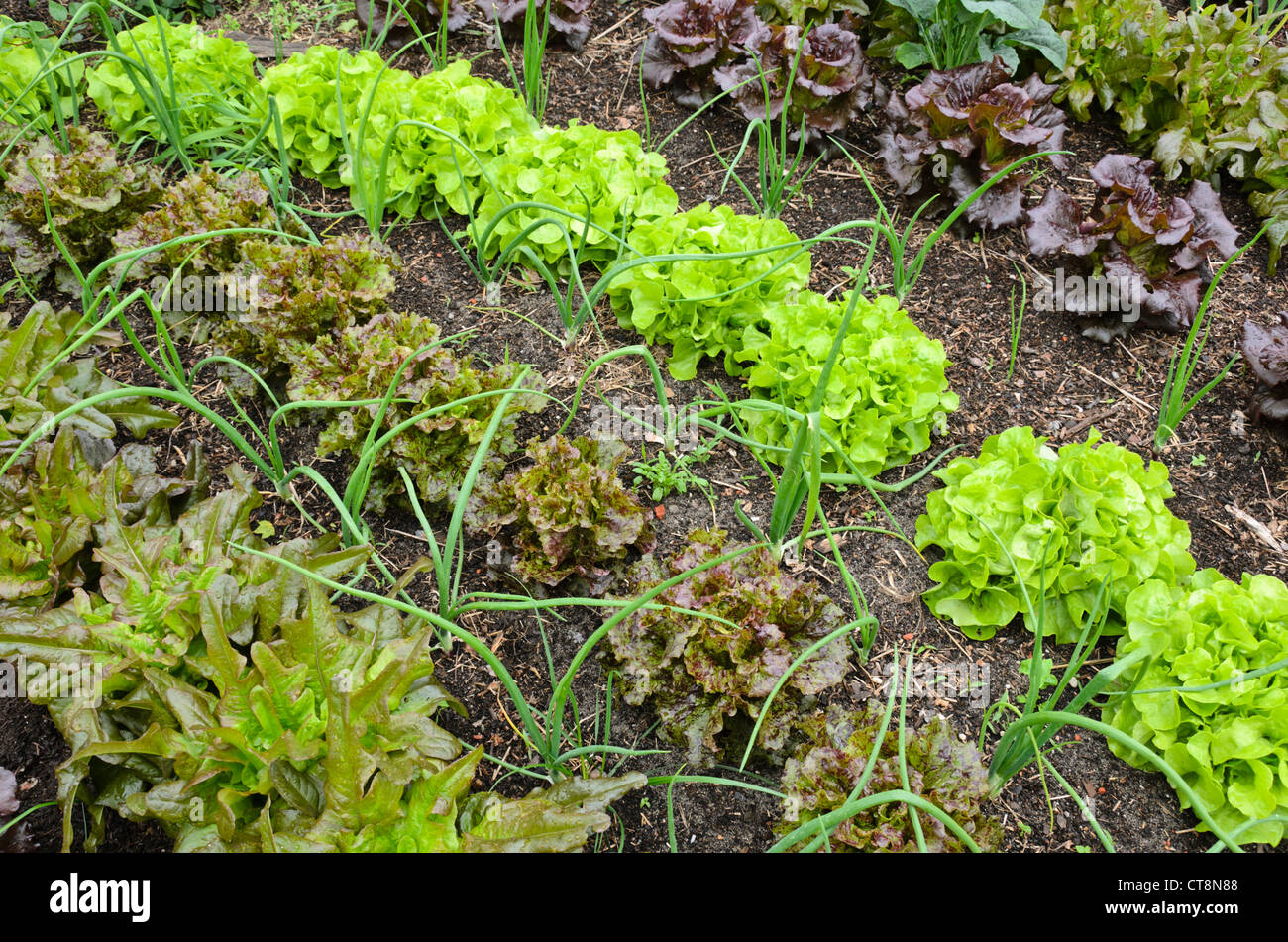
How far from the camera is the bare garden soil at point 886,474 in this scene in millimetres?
2533

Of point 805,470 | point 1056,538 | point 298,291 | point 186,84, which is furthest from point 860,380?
point 186,84

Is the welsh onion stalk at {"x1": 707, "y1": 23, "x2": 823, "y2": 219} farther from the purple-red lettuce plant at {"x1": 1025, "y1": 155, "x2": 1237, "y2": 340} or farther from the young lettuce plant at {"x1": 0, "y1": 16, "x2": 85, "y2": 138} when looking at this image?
the young lettuce plant at {"x1": 0, "y1": 16, "x2": 85, "y2": 138}

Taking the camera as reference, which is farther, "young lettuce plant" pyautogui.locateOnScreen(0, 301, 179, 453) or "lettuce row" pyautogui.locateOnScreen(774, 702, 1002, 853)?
"young lettuce plant" pyautogui.locateOnScreen(0, 301, 179, 453)

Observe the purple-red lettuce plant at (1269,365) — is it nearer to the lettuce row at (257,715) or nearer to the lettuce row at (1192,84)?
the lettuce row at (1192,84)

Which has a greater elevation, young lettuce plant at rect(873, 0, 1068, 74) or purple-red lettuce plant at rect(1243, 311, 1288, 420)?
young lettuce plant at rect(873, 0, 1068, 74)

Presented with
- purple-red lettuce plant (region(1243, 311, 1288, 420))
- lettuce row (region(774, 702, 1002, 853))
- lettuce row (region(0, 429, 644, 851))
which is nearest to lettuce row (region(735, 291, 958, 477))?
lettuce row (region(774, 702, 1002, 853))

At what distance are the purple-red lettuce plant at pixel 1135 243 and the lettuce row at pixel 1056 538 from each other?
998mm

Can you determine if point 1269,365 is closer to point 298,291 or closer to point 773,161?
point 773,161

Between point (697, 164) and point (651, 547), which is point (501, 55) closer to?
point (697, 164)

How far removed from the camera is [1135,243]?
3541 millimetres

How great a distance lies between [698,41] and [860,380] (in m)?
2.13

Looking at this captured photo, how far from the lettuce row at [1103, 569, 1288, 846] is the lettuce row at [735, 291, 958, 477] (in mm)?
901

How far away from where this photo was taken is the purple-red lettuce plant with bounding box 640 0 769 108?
13.7 feet


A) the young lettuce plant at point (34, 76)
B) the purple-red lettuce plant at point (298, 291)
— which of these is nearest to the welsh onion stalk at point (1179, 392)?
the purple-red lettuce plant at point (298, 291)
